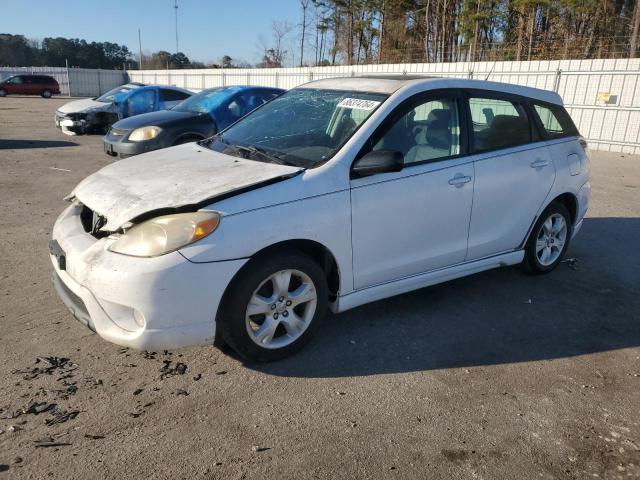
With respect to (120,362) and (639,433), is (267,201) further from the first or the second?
(639,433)

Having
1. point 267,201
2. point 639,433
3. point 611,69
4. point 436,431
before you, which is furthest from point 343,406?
point 611,69

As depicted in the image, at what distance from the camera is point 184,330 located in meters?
2.92

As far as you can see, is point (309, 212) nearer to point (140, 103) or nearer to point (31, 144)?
point (140, 103)

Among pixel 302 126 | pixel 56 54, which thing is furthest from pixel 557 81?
pixel 56 54

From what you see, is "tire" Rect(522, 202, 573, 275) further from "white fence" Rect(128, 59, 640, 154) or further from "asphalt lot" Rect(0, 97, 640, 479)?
"white fence" Rect(128, 59, 640, 154)

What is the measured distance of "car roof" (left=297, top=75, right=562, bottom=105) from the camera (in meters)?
3.93

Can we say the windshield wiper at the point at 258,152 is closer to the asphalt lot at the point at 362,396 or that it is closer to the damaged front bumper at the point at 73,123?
the asphalt lot at the point at 362,396

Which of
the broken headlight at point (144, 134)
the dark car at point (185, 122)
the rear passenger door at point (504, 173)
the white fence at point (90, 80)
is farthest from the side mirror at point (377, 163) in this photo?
the white fence at point (90, 80)

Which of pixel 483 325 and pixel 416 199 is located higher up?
pixel 416 199

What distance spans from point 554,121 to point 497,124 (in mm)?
881

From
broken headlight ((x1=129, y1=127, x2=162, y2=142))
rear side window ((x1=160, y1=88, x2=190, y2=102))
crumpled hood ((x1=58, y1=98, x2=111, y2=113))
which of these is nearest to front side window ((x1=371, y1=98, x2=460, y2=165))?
broken headlight ((x1=129, y1=127, x2=162, y2=142))

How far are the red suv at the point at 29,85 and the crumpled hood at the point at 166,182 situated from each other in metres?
40.7

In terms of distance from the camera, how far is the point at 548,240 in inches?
195

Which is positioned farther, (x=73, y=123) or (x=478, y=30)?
(x=478, y=30)
